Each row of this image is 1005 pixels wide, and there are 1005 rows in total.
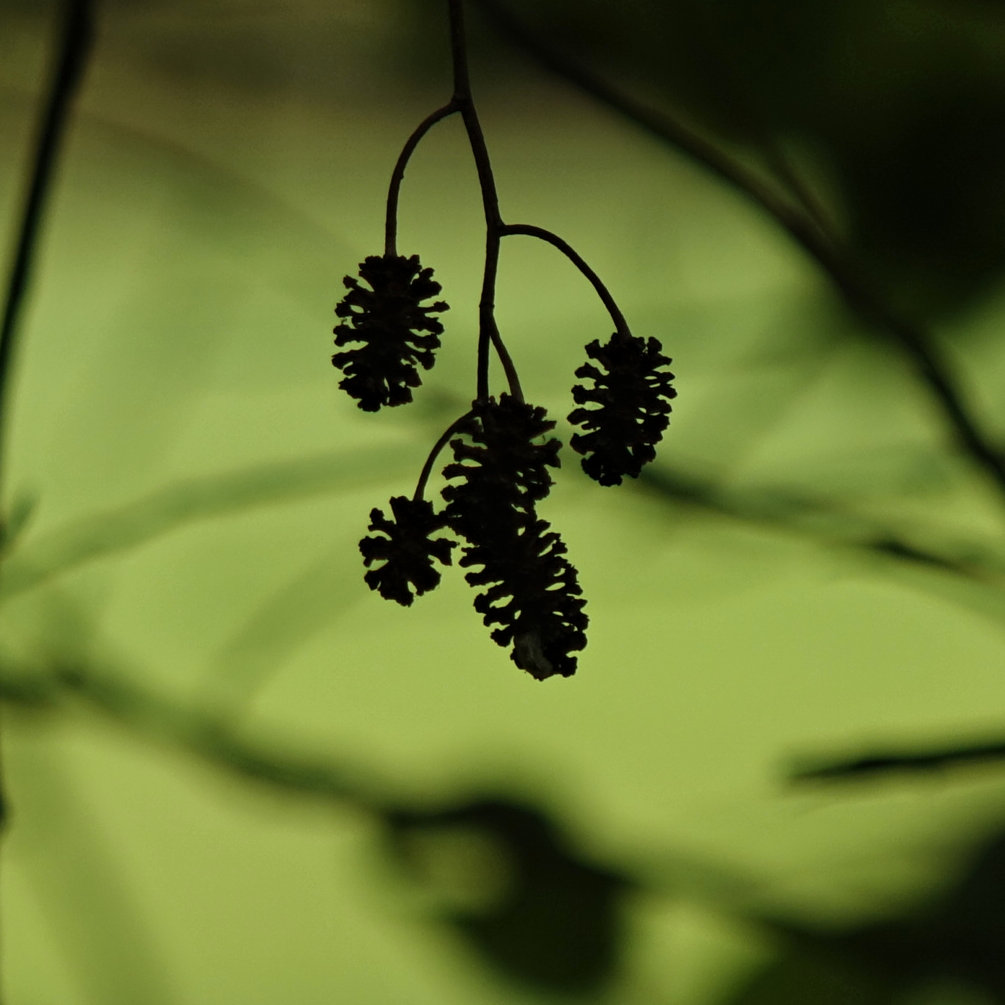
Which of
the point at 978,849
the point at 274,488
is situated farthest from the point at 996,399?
the point at 274,488

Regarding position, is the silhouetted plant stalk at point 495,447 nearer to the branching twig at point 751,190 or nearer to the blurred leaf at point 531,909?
the branching twig at point 751,190

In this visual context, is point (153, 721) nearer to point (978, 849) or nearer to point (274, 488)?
Result: point (274, 488)

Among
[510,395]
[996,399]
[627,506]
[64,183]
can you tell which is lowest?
[510,395]

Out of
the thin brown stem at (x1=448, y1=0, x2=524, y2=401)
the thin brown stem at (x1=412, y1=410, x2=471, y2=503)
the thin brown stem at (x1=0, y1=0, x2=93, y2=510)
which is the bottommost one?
the thin brown stem at (x1=412, y1=410, x2=471, y2=503)

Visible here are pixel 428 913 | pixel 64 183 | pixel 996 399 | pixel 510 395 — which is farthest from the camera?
pixel 64 183

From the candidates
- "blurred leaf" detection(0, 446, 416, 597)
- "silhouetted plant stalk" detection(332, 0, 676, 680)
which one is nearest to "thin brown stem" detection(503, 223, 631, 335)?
"silhouetted plant stalk" detection(332, 0, 676, 680)

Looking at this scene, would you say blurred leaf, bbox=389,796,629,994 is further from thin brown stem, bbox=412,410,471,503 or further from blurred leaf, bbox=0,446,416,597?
thin brown stem, bbox=412,410,471,503

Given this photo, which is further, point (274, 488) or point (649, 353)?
point (274, 488)

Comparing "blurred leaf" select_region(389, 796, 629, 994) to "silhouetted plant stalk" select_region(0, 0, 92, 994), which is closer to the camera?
"silhouetted plant stalk" select_region(0, 0, 92, 994)
